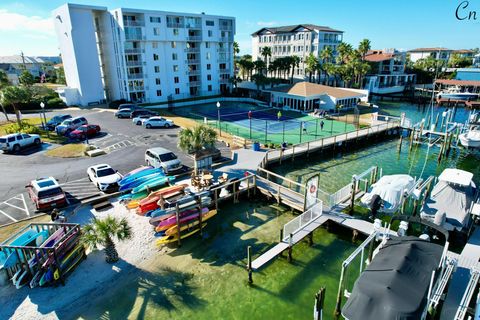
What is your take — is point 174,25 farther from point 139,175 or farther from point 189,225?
point 189,225

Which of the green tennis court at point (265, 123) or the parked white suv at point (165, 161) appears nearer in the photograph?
the parked white suv at point (165, 161)

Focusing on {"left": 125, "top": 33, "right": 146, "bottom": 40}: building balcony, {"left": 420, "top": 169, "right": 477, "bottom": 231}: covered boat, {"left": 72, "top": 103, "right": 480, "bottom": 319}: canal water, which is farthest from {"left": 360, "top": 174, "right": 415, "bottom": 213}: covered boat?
{"left": 125, "top": 33, "right": 146, "bottom": 40}: building balcony

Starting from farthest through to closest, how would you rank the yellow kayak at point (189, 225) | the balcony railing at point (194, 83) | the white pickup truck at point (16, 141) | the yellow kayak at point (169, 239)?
the balcony railing at point (194, 83), the white pickup truck at point (16, 141), the yellow kayak at point (189, 225), the yellow kayak at point (169, 239)

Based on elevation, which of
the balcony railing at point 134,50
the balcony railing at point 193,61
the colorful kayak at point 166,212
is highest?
the balcony railing at point 134,50

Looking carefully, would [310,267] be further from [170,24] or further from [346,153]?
[170,24]

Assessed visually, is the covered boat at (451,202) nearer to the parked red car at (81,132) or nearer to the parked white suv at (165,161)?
the parked white suv at (165,161)

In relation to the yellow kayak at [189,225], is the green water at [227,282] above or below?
below

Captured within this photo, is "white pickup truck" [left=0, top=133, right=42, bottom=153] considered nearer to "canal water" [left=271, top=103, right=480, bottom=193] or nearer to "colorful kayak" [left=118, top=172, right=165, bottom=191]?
"colorful kayak" [left=118, top=172, right=165, bottom=191]

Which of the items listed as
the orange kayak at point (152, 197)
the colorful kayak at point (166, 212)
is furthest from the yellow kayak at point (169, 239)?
the orange kayak at point (152, 197)

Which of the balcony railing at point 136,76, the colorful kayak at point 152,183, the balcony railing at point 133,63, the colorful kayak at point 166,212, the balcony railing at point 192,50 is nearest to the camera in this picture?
the colorful kayak at point 166,212
